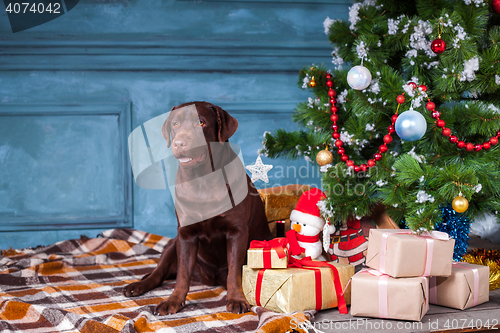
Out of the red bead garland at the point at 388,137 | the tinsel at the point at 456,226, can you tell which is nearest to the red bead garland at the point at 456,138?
the red bead garland at the point at 388,137

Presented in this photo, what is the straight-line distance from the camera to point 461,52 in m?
1.48

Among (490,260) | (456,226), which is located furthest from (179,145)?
(490,260)

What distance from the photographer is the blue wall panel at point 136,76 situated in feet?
9.18

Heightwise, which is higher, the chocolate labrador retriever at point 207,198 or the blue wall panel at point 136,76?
the blue wall panel at point 136,76

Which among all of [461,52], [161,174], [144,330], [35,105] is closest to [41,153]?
[35,105]

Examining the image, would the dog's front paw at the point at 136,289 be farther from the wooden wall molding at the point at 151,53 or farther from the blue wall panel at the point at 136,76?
the wooden wall molding at the point at 151,53

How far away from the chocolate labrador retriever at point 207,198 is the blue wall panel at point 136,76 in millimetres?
1296

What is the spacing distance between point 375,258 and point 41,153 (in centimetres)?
237

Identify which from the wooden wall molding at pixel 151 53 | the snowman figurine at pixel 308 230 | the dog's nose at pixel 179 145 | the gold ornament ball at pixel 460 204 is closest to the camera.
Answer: the gold ornament ball at pixel 460 204

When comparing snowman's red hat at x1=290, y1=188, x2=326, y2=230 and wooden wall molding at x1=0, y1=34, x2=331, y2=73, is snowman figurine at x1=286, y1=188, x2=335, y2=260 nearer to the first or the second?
snowman's red hat at x1=290, y1=188, x2=326, y2=230

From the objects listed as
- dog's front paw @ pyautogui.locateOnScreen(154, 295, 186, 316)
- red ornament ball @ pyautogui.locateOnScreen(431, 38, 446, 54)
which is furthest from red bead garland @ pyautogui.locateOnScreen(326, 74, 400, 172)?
dog's front paw @ pyautogui.locateOnScreen(154, 295, 186, 316)

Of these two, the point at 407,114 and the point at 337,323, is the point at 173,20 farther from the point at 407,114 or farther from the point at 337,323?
the point at 337,323

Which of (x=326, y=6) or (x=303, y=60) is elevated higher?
(x=326, y=6)

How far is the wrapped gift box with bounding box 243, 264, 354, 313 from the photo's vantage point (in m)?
1.43
